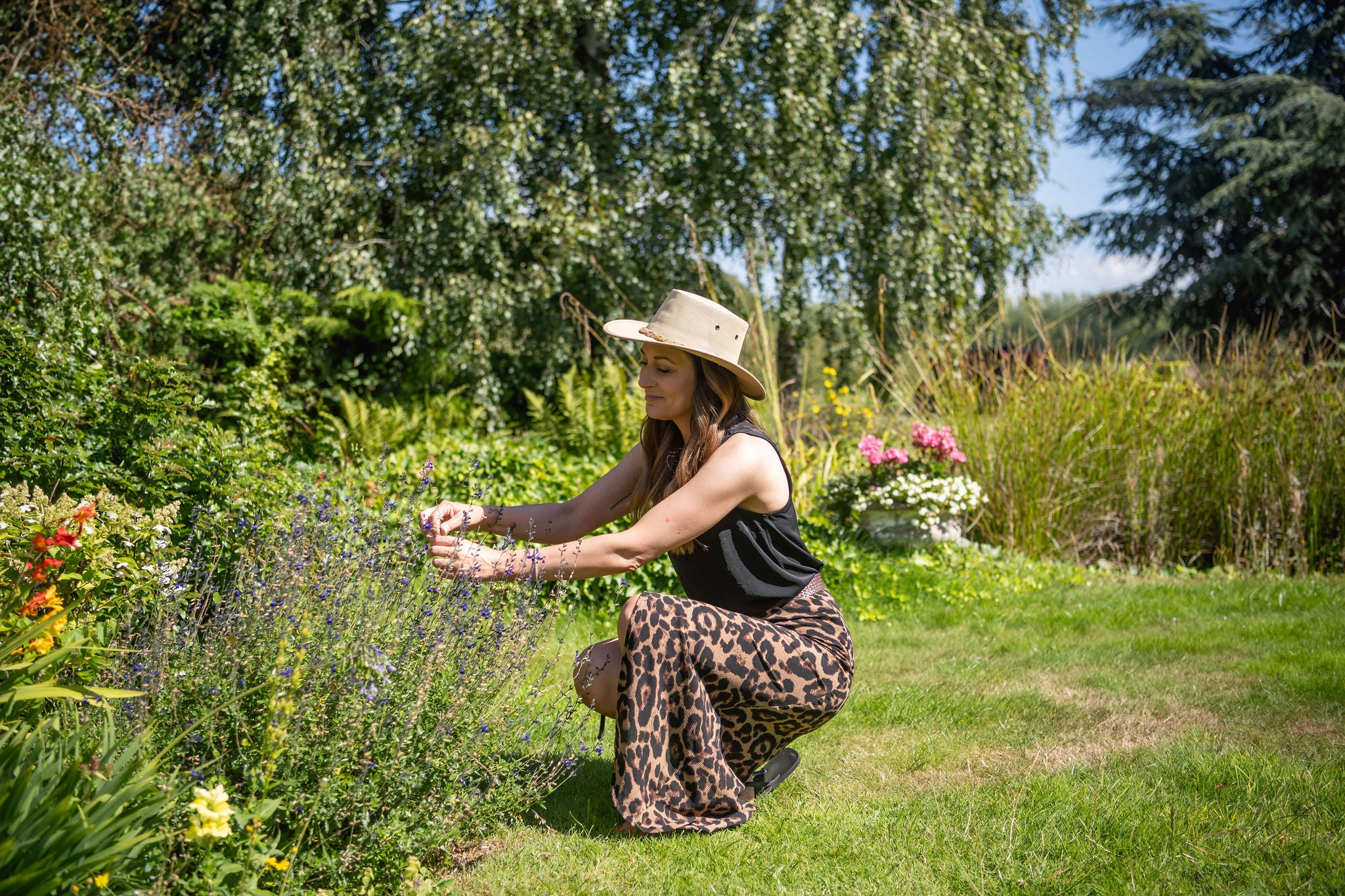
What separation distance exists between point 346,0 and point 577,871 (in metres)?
7.65

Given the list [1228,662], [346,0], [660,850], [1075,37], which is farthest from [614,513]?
[1075,37]

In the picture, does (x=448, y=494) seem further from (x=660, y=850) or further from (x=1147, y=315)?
(x=1147, y=315)

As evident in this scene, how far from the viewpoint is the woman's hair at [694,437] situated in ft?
8.14

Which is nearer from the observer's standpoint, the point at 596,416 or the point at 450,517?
the point at 450,517

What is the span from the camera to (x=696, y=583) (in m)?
2.60

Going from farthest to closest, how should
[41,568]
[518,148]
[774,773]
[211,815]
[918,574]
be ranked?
[518,148], [918,574], [774,773], [41,568], [211,815]

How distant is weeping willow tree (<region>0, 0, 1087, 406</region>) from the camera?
6449mm

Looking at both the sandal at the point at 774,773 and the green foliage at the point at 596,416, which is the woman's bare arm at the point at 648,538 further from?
the green foliage at the point at 596,416

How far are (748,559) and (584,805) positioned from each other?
81cm

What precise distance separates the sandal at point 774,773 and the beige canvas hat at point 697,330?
3.71 feet

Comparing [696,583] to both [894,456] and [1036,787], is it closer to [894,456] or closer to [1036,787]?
[1036,787]

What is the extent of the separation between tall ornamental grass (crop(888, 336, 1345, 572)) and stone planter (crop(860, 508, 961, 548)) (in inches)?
14.3

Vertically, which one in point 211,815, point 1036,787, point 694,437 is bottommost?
point 1036,787

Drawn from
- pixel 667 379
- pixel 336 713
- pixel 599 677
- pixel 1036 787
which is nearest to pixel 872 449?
pixel 1036 787
